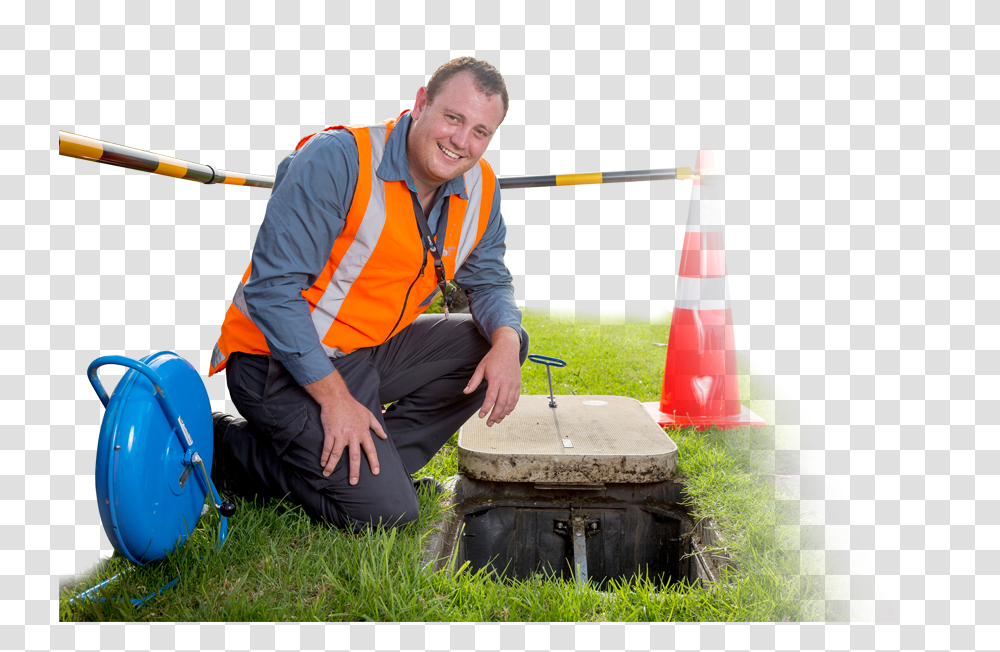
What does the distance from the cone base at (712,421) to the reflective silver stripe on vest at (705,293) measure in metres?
0.59

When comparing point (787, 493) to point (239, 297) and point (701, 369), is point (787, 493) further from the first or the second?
point (239, 297)

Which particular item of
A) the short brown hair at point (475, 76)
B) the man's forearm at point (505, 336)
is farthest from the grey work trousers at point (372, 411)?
the short brown hair at point (475, 76)

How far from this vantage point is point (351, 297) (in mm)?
2193

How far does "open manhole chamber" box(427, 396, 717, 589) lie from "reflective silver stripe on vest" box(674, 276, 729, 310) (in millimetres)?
949

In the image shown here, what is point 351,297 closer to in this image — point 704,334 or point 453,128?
point 453,128

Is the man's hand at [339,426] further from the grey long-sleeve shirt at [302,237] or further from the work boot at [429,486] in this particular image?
the work boot at [429,486]

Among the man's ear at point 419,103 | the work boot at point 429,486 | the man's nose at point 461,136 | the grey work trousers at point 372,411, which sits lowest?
the work boot at point 429,486

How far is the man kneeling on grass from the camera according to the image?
1970mm

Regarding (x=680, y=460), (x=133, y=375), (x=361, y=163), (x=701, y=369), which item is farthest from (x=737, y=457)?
(x=133, y=375)

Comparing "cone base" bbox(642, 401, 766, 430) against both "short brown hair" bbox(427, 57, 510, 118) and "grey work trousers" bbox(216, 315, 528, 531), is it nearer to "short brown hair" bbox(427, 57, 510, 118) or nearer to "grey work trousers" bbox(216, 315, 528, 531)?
"grey work trousers" bbox(216, 315, 528, 531)

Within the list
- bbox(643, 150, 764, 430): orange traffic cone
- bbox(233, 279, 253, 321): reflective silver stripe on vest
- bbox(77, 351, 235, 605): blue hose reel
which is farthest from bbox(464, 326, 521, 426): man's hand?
bbox(643, 150, 764, 430): orange traffic cone

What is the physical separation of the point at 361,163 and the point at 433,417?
3.46 feet

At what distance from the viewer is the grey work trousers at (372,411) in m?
2.04

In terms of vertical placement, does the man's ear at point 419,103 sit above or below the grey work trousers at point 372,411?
above
